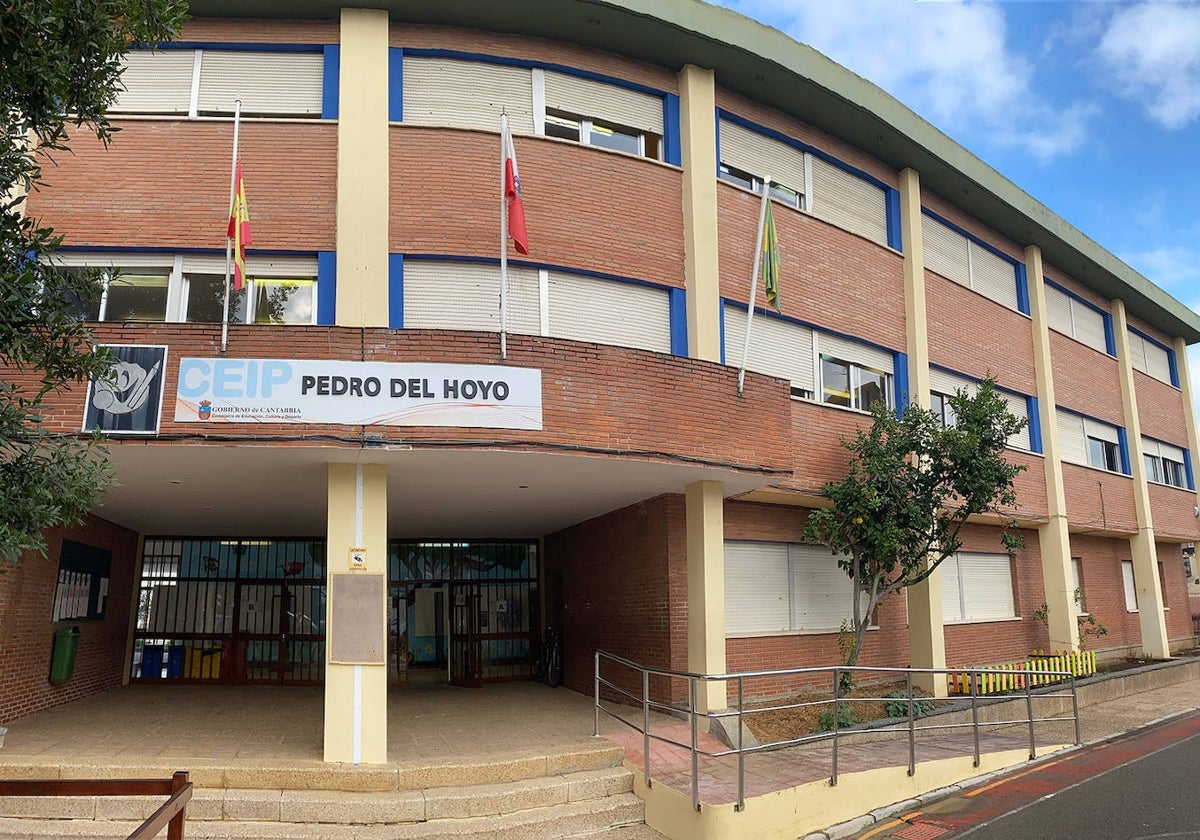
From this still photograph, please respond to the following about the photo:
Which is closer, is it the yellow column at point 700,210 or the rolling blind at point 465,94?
the rolling blind at point 465,94

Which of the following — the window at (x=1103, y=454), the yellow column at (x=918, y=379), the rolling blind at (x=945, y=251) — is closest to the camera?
the yellow column at (x=918, y=379)

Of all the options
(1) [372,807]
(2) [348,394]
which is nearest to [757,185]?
(2) [348,394]

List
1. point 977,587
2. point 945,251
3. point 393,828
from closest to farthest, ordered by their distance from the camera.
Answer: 1. point 393,828
2. point 977,587
3. point 945,251

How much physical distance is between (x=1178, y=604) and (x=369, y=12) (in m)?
25.9

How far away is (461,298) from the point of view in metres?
10.8

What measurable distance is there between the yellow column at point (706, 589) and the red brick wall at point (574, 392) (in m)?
0.90

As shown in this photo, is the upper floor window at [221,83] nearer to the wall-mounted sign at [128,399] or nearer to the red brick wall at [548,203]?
the red brick wall at [548,203]

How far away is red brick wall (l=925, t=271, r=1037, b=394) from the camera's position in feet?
53.8

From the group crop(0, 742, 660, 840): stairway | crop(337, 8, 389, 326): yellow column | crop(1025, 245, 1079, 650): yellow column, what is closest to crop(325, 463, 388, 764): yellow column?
crop(0, 742, 660, 840): stairway

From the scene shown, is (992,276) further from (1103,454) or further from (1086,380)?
(1103,454)

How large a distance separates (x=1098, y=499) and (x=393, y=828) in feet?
60.6

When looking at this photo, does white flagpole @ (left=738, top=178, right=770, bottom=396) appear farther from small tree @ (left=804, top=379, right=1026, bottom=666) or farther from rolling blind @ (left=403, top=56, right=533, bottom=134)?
rolling blind @ (left=403, top=56, right=533, bottom=134)

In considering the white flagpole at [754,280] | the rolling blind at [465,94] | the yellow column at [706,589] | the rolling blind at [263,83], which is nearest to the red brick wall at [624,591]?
the yellow column at [706,589]

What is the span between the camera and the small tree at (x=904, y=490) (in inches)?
491
